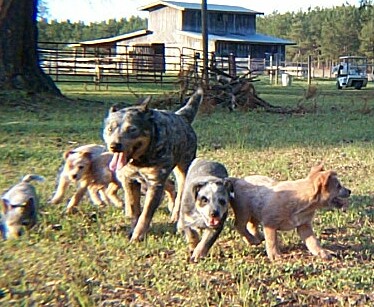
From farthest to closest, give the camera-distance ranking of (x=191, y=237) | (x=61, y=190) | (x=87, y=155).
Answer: (x=61, y=190), (x=87, y=155), (x=191, y=237)

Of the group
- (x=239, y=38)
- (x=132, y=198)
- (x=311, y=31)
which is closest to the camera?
(x=132, y=198)

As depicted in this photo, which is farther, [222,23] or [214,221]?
[222,23]

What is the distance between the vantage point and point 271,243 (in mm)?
5324

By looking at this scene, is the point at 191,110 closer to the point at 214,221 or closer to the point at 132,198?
the point at 132,198

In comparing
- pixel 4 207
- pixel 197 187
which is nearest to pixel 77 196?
pixel 4 207

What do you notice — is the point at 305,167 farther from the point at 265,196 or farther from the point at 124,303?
the point at 124,303

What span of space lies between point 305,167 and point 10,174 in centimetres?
378

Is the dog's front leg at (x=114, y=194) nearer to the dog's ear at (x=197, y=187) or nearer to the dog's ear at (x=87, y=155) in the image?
the dog's ear at (x=87, y=155)

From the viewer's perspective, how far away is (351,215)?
6.65 meters

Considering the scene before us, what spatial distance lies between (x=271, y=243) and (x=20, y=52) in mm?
16585

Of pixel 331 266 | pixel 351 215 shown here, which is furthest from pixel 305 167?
pixel 331 266

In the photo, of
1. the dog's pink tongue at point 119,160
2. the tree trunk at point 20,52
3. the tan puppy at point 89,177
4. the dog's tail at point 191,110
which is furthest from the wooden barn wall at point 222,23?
the dog's pink tongue at point 119,160

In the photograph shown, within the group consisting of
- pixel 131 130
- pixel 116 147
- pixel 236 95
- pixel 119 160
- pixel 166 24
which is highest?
pixel 166 24

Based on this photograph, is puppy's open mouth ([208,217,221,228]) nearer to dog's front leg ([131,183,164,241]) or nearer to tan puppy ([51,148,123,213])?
dog's front leg ([131,183,164,241])
